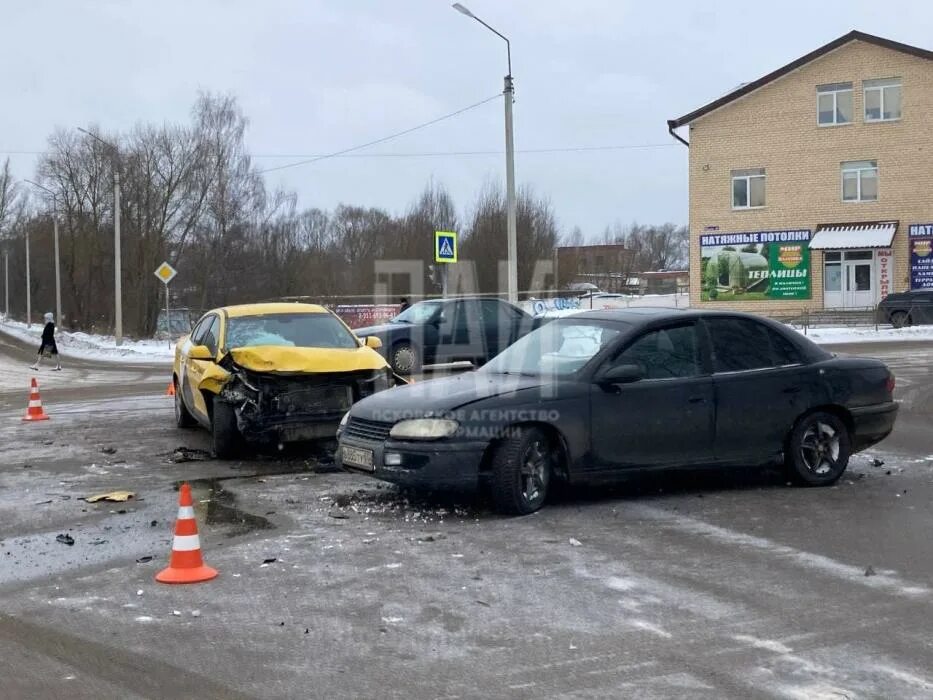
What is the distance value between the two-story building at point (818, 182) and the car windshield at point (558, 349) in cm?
3286

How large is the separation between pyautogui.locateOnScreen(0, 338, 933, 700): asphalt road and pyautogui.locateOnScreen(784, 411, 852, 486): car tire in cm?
20

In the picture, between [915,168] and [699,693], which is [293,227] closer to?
[915,168]

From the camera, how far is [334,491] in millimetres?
8266

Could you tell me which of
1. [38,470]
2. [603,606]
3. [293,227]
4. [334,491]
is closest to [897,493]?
[603,606]

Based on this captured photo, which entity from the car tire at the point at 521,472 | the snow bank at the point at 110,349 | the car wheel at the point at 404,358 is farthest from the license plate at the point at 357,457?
the snow bank at the point at 110,349

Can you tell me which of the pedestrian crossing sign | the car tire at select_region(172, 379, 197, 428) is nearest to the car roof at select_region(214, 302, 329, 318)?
the car tire at select_region(172, 379, 197, 428)

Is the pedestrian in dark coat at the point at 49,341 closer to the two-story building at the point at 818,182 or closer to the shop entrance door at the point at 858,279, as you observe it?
the two-story building at the point at 818,182

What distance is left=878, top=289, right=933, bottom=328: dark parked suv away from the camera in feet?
109

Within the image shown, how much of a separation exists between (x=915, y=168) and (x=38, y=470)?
36452 mm

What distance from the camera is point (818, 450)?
8227 mm

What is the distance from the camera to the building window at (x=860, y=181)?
1521 inches

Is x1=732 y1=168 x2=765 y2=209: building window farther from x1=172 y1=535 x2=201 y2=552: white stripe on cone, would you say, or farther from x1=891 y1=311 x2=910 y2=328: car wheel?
x1=172 y1=535 x2=201 y2=552: white stripe on cone

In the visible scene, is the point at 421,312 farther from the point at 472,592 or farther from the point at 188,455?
the point at 472,592

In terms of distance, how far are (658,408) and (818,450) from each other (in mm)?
1644
